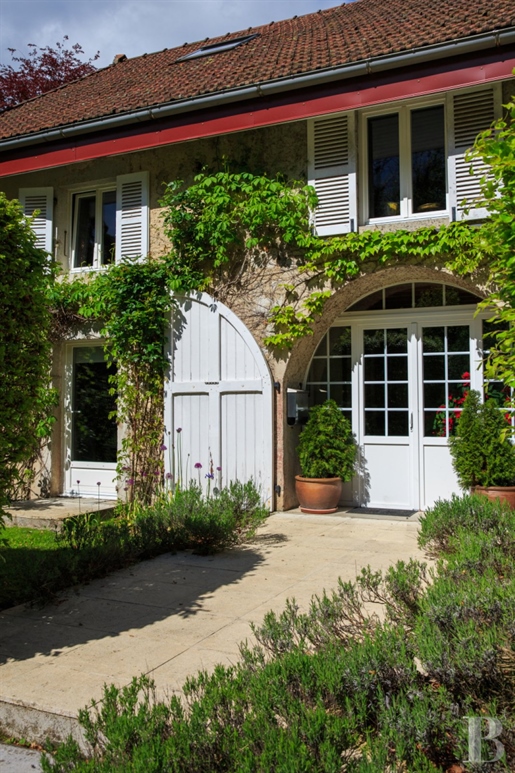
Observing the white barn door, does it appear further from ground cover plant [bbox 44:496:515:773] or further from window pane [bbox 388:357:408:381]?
ground cover plant [bbox 44:496:515:773]

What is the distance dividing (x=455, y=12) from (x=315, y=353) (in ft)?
14.6

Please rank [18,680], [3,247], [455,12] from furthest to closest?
[455,12] < [3,247] < [18,680]

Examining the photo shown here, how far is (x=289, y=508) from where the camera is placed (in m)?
8.64

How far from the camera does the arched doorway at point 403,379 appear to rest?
820 cm

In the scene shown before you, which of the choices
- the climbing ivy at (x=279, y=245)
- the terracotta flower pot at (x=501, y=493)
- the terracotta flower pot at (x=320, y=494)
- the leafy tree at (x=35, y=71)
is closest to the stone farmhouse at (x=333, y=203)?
the climbing ivy at (x=279, y=245)

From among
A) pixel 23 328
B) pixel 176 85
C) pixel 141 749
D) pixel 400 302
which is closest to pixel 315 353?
pixel 400 302

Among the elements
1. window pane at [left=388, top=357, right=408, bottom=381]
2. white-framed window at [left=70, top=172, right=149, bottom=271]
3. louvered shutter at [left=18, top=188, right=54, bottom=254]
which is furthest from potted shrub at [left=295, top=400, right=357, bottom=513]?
louvered shutter at [left=18, top=188, right=54, bottom=254]

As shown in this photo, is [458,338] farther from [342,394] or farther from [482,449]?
[342,394]

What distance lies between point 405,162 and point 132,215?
12.7 ft

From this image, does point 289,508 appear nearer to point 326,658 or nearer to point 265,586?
point 265,586

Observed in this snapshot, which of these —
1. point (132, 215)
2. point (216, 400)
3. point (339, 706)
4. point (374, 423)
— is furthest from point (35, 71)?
point (339, 706)

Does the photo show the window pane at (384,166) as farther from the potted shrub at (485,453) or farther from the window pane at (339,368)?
the potted shrub at (485,453)

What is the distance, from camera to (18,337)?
14.2 ft

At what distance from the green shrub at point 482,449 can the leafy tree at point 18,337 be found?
15.8 ft
